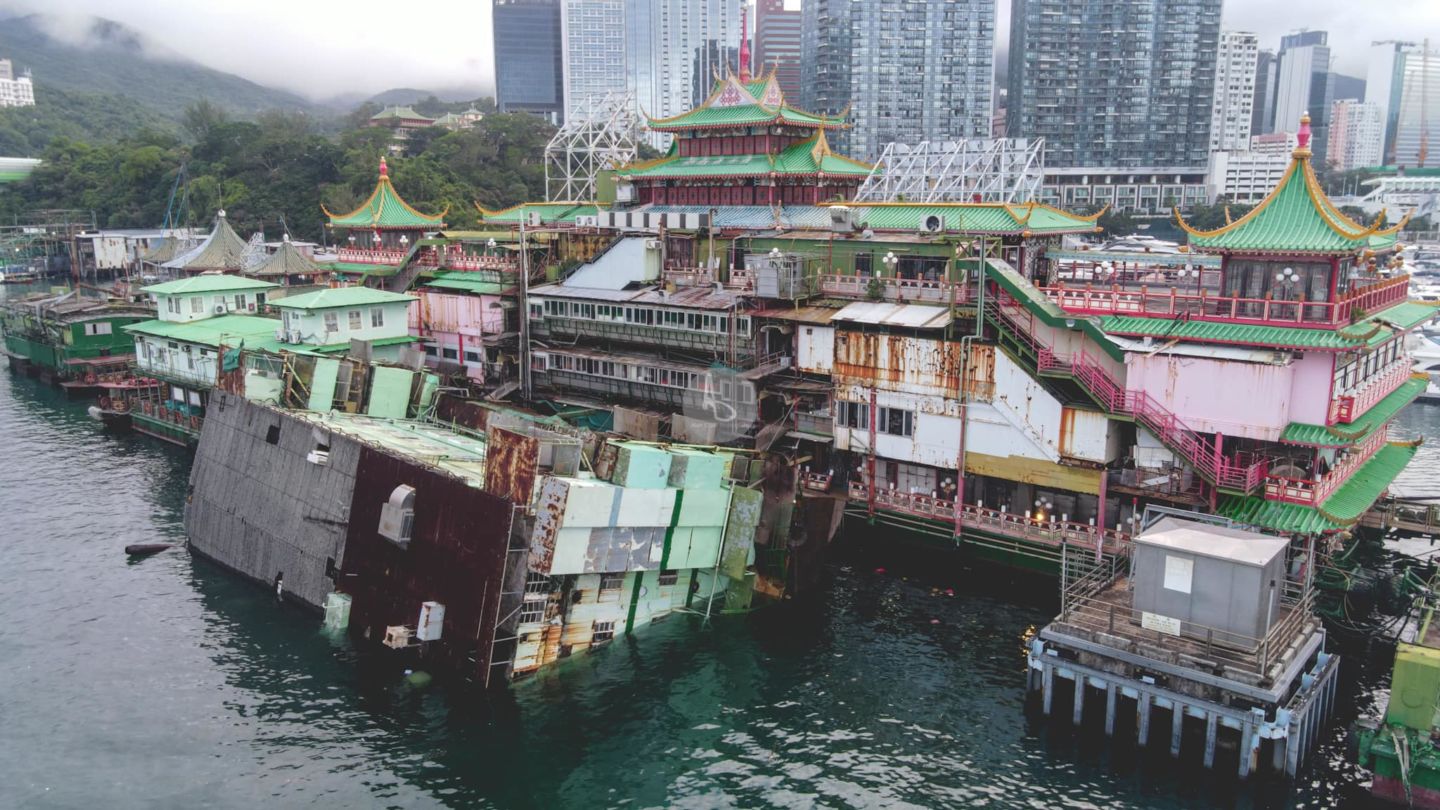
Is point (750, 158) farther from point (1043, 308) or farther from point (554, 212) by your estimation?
point (1043, 308)

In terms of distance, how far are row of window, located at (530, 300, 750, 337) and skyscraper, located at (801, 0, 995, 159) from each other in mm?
144892

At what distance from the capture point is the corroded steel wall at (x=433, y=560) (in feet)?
114

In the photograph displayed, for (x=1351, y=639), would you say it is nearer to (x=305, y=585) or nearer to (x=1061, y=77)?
(x=305, y=585)

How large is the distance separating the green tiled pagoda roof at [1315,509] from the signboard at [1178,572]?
7.19 meters

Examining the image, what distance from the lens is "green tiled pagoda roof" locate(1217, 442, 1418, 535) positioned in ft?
121

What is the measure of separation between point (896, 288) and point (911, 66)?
15864 cm

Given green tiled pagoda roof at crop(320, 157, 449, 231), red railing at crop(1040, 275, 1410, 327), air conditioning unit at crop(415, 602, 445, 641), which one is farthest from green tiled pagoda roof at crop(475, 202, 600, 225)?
air conditioning unit at crop(415, 602, 445, 641)

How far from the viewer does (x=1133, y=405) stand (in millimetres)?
41250

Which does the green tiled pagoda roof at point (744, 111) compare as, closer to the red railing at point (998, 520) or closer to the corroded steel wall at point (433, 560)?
the red railing at point (998, 520)

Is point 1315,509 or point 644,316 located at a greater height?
point 644,316

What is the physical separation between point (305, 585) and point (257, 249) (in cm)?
6461

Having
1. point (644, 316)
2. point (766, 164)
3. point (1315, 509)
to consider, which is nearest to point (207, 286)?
point (644, 316)

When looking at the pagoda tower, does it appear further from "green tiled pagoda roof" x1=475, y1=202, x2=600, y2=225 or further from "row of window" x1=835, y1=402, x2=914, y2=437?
"row of window" x1=835, y1=402, x2=914, y2=437

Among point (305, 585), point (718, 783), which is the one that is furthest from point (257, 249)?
point (718, 783)
